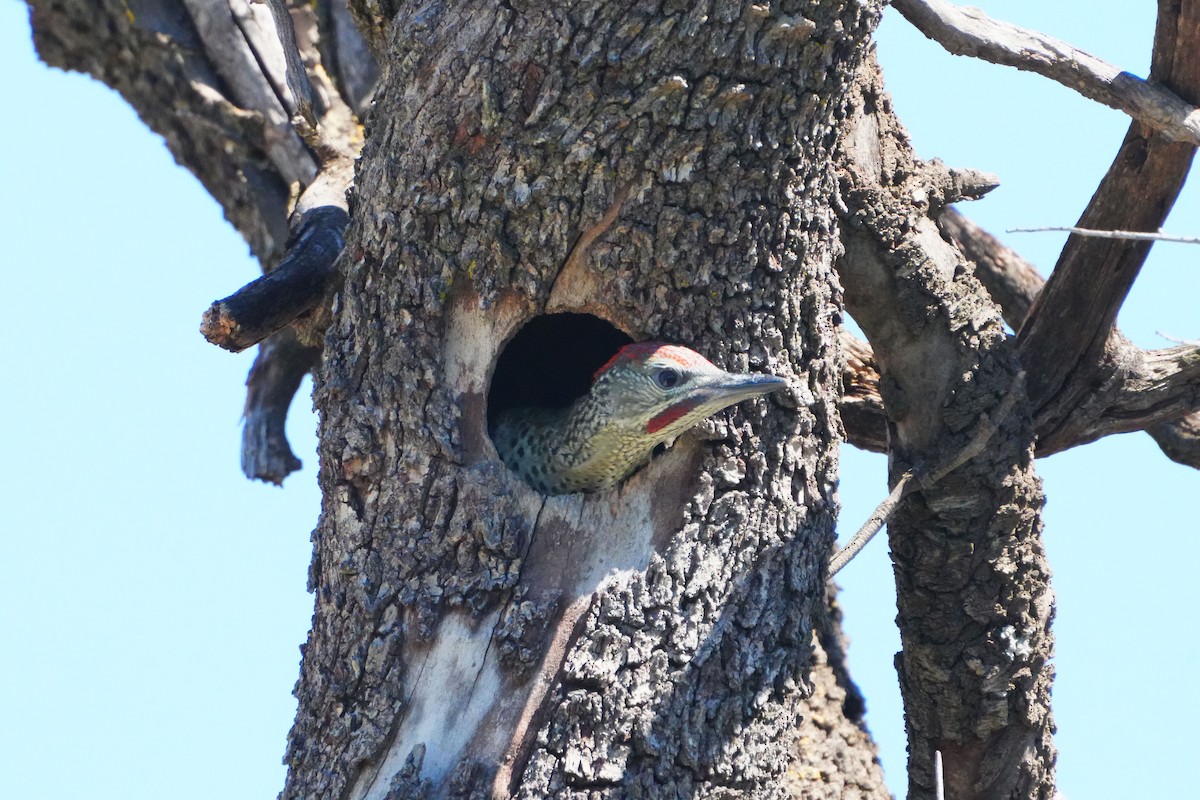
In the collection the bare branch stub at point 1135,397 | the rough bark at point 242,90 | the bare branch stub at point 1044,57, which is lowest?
the bare branch stub at point 1135,397

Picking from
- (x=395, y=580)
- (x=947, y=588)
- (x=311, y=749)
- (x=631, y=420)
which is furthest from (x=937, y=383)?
(x=311, y=749)

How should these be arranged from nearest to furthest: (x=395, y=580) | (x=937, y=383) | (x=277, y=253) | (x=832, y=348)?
(x=395, y=580) < (x=832, y=348) < (x=937, y=383) < (x=277, y=253)

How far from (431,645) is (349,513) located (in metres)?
0.49

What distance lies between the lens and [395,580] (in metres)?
3.59

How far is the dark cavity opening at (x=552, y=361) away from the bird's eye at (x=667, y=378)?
3.90 feet

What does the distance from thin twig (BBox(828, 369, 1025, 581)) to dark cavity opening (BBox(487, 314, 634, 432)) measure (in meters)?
1.20

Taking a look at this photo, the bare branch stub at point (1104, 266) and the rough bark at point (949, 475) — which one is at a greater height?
the bare branch stub at point (1104, 266)

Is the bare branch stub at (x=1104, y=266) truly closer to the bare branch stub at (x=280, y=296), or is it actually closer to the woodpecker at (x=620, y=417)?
the woodpecker at (x=620, y=417)

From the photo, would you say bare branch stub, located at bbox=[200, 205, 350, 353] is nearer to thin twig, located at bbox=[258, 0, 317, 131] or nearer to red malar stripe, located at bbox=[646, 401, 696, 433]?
thin twig, located at bbox=[258, 0, 317, 131]

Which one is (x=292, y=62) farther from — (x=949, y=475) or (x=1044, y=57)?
(x=949, y=475)

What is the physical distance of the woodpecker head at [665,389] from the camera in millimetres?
3611

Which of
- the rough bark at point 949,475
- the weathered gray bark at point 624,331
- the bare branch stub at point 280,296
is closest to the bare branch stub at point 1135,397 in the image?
the rough bark at point 949,475

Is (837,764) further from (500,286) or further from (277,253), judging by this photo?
(277,253)

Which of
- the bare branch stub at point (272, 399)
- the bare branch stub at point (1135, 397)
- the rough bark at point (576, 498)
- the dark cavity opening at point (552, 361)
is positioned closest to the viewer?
the rough bark at point (576, 498)
